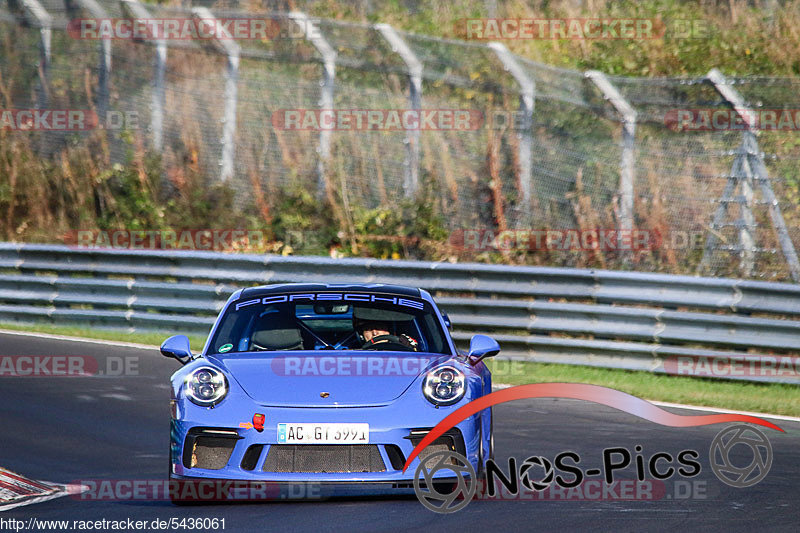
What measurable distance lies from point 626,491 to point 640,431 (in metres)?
2.66

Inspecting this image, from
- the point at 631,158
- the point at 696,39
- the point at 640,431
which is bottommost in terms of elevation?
the point at 640,431

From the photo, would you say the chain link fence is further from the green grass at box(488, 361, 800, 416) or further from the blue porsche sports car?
the blue porsche sports car

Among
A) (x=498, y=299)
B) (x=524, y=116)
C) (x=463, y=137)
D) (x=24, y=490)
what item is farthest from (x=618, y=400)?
(x=463, y=137)

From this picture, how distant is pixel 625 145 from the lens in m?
16.2

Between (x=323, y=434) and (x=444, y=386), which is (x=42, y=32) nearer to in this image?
(x=444, y=386)

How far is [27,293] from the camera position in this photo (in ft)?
54.6

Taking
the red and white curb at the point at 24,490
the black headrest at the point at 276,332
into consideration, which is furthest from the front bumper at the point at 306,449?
the black headrest at the point at 276,332

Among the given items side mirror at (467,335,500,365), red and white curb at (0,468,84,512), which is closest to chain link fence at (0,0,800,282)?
side mirror at (467,335,500,365)

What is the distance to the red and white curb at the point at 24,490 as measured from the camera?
721 cm

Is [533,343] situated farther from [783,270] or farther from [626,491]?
[626,491]

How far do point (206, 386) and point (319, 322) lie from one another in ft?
5.15

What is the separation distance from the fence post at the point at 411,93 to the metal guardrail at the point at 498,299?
12.0 ft

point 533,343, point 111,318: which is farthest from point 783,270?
point 111,318

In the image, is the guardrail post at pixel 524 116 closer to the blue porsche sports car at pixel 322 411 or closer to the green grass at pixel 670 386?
the green grass at pixel 670 386
